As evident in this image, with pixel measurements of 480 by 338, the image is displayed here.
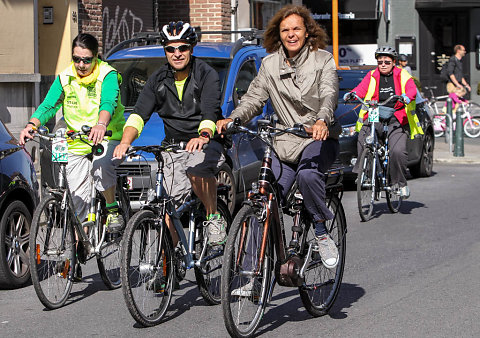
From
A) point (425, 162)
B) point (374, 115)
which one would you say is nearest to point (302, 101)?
point (374, 115)

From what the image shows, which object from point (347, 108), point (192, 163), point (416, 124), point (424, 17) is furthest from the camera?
point (424, 17)

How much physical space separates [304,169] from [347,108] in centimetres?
769

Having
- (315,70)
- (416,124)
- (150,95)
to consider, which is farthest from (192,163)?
(416,124)

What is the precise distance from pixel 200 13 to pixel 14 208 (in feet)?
48.4

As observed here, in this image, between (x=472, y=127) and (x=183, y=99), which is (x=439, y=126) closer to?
(x=472, y=127)

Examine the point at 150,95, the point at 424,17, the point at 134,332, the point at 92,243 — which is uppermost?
the point at 424,17

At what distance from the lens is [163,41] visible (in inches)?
272

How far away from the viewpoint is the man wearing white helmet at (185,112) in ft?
22.3

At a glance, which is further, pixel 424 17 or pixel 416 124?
pixel 424 17

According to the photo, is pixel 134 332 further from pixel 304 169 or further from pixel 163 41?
pixel 163 41

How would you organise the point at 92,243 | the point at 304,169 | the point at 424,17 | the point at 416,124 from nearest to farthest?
1. the point at 304,169
2. the point at 92,243
3. the point at 416,124
4. the point at 424,17

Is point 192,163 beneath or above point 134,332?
above

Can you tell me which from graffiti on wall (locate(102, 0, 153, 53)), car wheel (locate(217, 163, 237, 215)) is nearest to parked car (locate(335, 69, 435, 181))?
car wheel (locate(217, 163, 237, 215))

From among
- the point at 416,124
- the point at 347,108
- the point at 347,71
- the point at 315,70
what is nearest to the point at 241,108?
the point at 315,70
